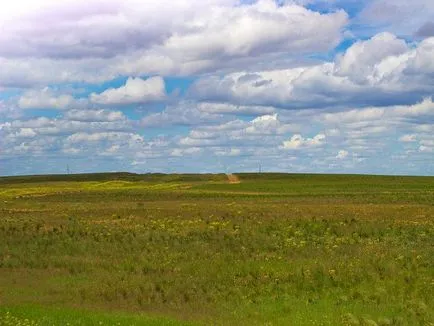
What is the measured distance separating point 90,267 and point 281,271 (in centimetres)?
864

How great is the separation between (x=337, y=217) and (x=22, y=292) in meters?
29.4

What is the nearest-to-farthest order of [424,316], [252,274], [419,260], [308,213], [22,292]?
[424,316] → [22,292] → [252,274] → [419,260] → [308,213]

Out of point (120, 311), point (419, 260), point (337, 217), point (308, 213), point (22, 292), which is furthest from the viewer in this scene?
point (308, 213)

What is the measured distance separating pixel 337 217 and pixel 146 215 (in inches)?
612

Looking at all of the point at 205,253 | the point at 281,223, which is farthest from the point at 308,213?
the point at 205,253

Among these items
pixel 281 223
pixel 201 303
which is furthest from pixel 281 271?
pixel 281 223

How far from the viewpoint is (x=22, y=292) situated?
76.2 ft

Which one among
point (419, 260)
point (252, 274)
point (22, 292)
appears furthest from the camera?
point (419, 260)

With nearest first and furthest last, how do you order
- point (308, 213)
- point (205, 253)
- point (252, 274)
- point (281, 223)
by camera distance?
point (252, 274), point (205, 253), point (281, 223), point (308, 213)

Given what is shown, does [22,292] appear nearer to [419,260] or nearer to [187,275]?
[187,275]

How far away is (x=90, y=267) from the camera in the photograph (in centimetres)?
2845

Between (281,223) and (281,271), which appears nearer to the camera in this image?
(281,271)

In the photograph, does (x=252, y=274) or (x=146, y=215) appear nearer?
(x=252, y=274)

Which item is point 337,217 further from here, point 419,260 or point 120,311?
point 120,311
